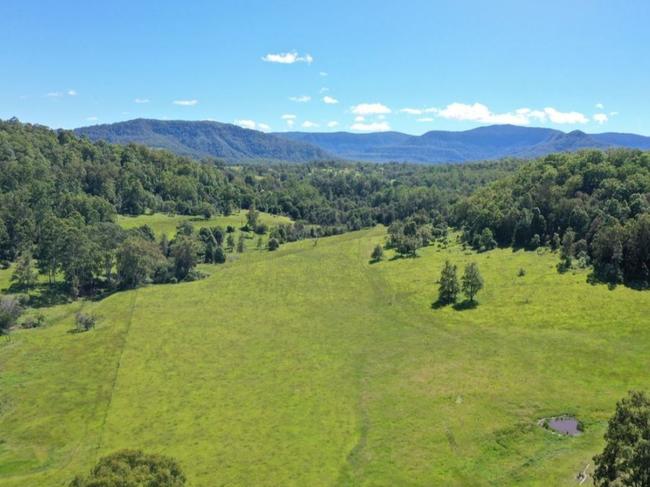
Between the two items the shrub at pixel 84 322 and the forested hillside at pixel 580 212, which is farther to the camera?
the forested hillside at pixel 580 212

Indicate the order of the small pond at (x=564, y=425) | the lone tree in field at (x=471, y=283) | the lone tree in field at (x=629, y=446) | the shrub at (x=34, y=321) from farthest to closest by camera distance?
the lone tree in field at (x=471, y=283), the shrub at (x=34, y=321), the small pond at (x=564, y=425), the lone tree in field at (x=629, y=446)

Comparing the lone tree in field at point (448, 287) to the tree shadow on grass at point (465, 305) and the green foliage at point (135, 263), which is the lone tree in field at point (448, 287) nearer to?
the tree shadow on grass at point (465, 305)

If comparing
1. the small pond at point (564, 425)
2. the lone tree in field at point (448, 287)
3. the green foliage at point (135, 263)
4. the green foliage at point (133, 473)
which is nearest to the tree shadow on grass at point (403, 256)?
the lone tree in field at point (448, 287)

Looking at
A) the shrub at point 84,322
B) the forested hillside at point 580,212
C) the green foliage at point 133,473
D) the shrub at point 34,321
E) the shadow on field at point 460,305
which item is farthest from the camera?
the forested hillside at point 580,212

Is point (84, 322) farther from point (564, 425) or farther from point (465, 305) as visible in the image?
point (564, 425)

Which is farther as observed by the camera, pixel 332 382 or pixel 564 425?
pixel 332 382

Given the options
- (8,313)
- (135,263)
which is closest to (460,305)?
(135,263)

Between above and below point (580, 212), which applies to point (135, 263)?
below
